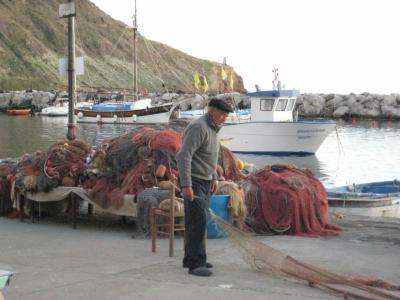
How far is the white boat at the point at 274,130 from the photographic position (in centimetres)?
4009

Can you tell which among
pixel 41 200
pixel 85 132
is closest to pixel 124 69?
pixel 85 132

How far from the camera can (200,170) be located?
7191mm

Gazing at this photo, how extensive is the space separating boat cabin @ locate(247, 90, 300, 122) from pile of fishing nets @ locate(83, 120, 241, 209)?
92.3ft

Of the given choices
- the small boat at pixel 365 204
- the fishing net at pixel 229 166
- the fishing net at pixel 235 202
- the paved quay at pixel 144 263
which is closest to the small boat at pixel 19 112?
the small boat at pixel 365 204

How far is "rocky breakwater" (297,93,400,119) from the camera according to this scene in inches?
3135

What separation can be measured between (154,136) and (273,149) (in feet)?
107

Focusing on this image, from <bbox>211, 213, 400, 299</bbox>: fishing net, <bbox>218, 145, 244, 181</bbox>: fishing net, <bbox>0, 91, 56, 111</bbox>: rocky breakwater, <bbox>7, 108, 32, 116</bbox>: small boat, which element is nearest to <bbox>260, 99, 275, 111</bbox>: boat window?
<bbox>218, 145, 244, 181</bbox>: fishing net

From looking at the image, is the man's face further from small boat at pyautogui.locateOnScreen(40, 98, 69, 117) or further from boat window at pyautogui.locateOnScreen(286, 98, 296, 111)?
small boat at pyautogui.locateOnScreen(40, 98, 69, 117)

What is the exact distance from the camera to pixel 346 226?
433 inches

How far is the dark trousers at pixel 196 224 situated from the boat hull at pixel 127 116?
2438 inches

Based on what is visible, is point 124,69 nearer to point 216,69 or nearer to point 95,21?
point 95,21

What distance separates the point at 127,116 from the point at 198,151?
215 feet

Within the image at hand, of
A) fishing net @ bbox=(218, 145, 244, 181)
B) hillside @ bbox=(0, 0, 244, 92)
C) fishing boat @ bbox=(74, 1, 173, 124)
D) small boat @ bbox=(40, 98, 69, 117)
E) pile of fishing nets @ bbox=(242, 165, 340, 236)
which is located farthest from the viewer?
hillside @ bbox=(0, 0, 244, 92)

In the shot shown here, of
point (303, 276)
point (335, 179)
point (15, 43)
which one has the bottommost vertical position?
point (335, 179)
